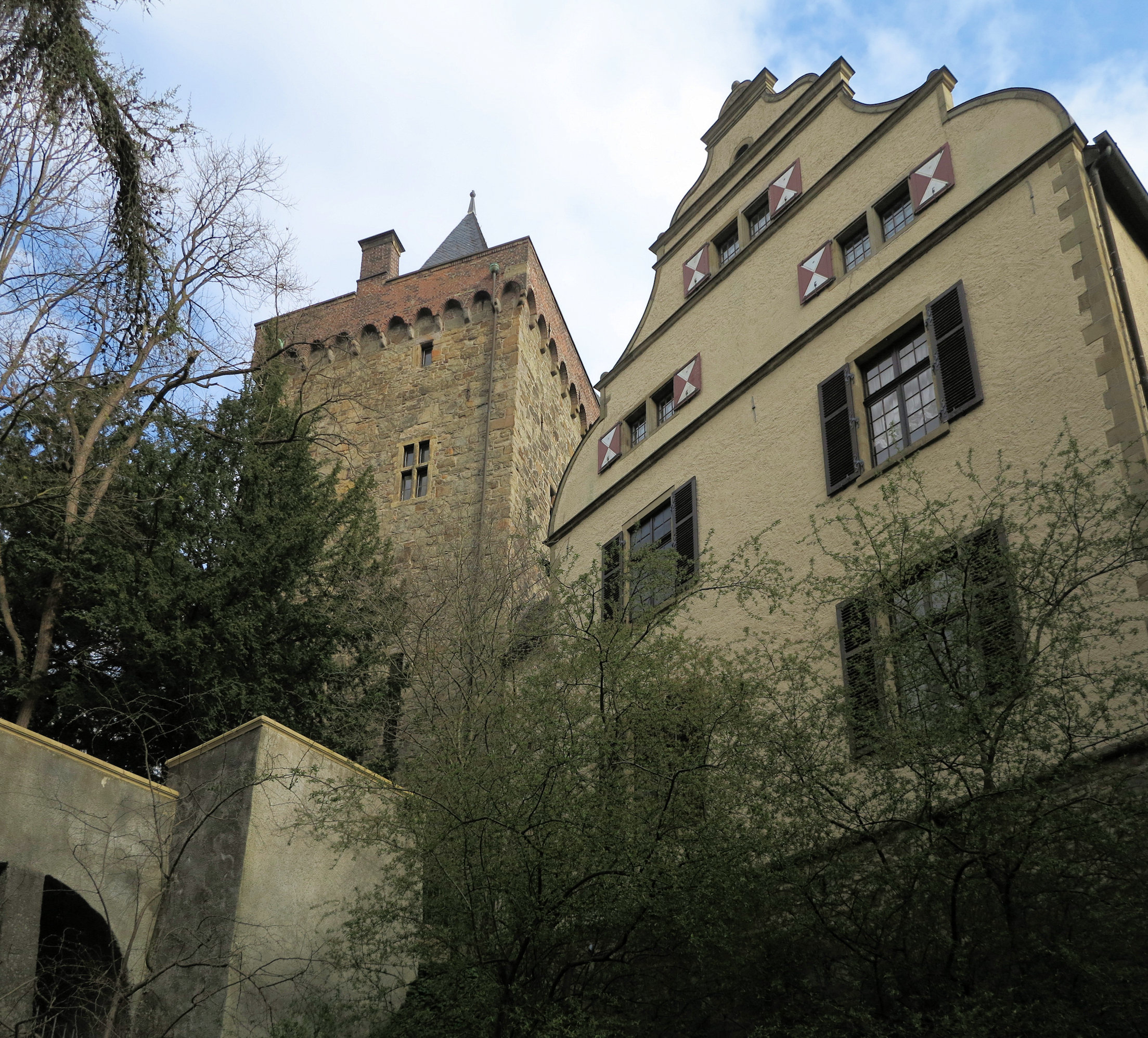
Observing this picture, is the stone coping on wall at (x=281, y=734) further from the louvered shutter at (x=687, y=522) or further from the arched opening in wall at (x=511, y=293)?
the arched opening in wall at (x=511, y=293)

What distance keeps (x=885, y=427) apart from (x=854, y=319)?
129 cm

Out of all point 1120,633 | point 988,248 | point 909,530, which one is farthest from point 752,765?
point 988,248

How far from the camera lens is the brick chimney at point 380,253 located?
28938 mm

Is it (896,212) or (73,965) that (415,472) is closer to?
(896,212)

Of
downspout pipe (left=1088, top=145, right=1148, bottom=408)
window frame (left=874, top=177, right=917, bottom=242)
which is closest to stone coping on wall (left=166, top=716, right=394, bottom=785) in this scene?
downspout pipe (left=1088, top=145, right=1148, bottom=408)

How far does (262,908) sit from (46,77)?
5487mm

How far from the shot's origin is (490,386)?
24.7 m

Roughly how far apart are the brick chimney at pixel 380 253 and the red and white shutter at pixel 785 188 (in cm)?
1754

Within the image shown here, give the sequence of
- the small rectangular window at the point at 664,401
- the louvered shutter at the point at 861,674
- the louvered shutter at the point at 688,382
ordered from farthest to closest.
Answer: the small rectangular window at the point at 664,401, the louvered shutter at the point at 688,382, the louvered shutter at the point at 861,674

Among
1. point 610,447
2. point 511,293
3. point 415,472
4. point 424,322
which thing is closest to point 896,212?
point 610,447

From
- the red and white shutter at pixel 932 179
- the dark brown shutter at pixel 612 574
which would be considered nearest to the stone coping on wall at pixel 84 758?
the dark brown shutter at pixel 612 574

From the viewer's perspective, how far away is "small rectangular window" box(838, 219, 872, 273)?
10.9m

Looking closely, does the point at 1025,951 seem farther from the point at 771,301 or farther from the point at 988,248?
the point at 771,301

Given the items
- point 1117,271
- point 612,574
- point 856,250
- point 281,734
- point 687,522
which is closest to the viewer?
point 1117,271
